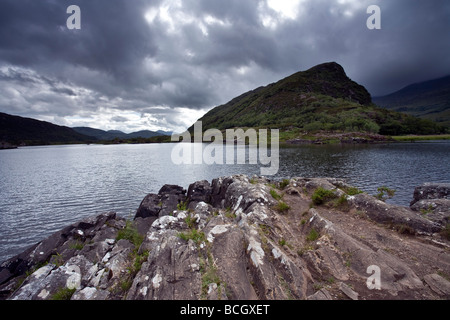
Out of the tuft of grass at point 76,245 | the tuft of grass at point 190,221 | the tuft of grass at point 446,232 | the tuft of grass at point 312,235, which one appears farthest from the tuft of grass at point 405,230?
the tuft of grass at point 76,245

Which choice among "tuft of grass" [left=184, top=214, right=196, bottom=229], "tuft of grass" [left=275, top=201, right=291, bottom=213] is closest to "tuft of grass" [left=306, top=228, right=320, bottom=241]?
"tuft of grass" [left=275, top=201, right=291, bottom=213]

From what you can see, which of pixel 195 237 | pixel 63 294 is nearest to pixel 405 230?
pixel 195 237

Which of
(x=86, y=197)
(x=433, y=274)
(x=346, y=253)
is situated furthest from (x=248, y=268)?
(x=86, y=197)

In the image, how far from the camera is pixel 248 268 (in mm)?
9422

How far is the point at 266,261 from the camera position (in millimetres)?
9531

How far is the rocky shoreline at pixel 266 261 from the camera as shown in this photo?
8398 mm

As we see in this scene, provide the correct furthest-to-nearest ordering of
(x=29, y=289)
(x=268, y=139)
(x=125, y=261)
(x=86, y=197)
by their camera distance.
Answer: (x=268, y=139), (x=86, y=197), (x=125, y=261), (x=29, y=289)

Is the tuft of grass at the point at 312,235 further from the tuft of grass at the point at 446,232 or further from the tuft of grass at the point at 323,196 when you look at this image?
the tuft of grass at the point at 446,232

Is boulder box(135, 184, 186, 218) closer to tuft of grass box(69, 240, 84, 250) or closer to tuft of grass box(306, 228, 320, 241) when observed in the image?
tuft of grass box(69, 240, 84, 250)

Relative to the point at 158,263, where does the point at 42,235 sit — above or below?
below

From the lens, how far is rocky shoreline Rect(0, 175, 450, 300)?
27.6 feet

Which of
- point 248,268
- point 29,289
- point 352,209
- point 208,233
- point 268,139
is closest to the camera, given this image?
point 248,268

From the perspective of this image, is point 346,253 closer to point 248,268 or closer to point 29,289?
point 248,268

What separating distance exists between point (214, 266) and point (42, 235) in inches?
968
